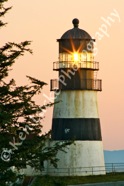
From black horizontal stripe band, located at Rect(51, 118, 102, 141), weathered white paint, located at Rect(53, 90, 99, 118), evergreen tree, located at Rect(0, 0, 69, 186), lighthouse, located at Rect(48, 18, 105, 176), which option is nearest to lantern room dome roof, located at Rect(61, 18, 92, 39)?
lighthouse, located at Rect(48, 18, 105, 176)

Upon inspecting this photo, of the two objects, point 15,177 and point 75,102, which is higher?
point 75,102

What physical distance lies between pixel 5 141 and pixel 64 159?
27.7 metres

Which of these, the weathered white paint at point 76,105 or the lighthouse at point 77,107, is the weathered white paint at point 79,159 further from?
the weathered white paint at point 76,105

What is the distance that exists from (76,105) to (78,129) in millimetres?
1701

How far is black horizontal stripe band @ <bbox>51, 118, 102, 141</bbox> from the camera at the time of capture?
A: 5325cm

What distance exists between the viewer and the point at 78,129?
53250 mm

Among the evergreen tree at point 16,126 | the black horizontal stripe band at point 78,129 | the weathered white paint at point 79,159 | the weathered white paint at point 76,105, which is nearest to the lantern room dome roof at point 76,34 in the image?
the weathered white paint at point 76,105

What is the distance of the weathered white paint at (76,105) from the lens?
53.5 m

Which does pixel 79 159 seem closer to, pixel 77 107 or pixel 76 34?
pixel 77 107

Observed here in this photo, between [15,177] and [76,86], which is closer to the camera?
[15,177]

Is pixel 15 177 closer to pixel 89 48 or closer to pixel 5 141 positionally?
pixel 5 141

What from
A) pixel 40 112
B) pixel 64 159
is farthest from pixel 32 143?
pixel 64 159

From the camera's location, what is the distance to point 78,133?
53.3m

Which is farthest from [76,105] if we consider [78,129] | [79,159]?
[79,159]
